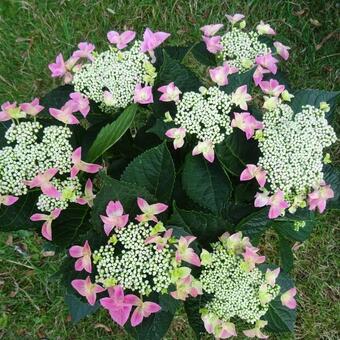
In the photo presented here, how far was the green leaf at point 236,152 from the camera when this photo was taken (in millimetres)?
834

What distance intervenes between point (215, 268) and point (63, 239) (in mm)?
270

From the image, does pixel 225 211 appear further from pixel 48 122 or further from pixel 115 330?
pixel 115 330

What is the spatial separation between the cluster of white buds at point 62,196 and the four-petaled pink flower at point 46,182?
2 centimetres

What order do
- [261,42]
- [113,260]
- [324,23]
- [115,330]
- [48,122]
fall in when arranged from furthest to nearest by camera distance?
[324,23] < [115,330] < [261,42] < [48,122] < [113,260]

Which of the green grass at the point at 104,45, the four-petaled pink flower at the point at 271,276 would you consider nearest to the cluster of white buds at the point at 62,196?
the four-petaled pink flower at the point at 271,276

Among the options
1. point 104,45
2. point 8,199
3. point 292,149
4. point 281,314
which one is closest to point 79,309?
point 8,199

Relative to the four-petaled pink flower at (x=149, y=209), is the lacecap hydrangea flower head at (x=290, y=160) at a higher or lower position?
higher

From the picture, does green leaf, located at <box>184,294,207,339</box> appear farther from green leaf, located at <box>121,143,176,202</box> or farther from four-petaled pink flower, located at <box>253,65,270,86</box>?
four-petaled pink flower, located at <box>253,65,270,86</box>

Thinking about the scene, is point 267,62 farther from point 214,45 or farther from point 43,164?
point 43,164

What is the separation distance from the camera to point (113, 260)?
722 millimetres

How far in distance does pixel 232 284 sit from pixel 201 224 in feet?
0.35

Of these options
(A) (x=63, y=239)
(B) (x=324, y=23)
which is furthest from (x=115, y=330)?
(B) (x=324, y=23)

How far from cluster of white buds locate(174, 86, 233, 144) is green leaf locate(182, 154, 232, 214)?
3.2 inches

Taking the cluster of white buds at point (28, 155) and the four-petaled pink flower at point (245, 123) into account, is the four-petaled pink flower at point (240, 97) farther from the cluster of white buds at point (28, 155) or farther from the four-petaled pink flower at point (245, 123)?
the cluster of white buds at point (28, 155)
